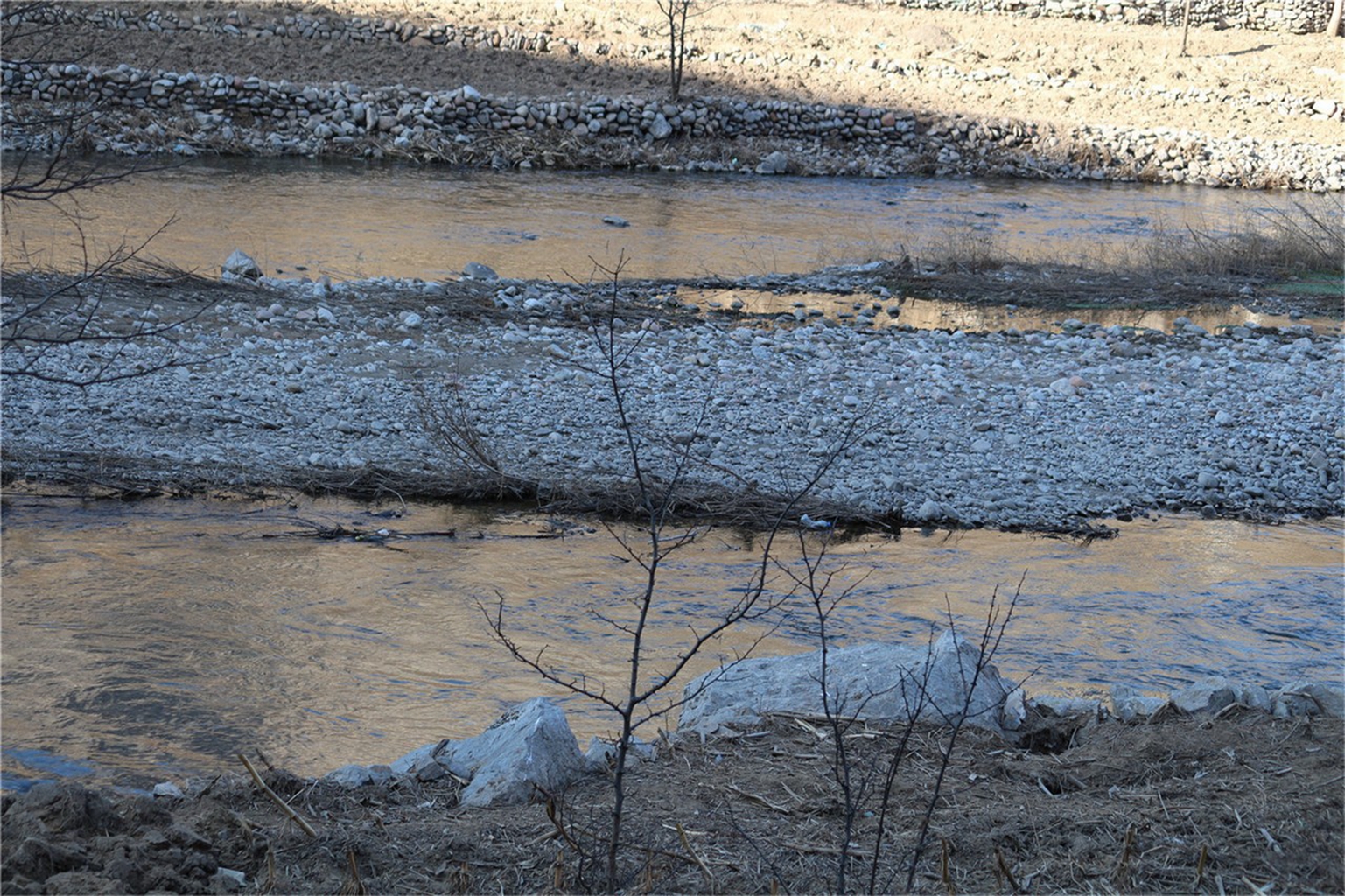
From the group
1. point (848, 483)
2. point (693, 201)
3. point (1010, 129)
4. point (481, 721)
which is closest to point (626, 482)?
point (848, 483)

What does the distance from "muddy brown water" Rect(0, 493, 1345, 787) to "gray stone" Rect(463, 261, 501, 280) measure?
524cm

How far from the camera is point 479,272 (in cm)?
1167

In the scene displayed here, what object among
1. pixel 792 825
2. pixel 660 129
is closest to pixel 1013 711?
pixel 792 825

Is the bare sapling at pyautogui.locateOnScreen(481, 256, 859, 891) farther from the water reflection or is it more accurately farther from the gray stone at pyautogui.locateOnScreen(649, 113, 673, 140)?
the gray stone at pyautogui.locateOnScreen(649, 113, 673, 140)

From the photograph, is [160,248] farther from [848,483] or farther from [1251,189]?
[1251,189]

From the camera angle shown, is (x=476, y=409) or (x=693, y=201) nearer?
(x=476, y=409)

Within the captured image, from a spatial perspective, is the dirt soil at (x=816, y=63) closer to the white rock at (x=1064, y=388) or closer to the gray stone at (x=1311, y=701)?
the white rock at (x=1064, y=388)

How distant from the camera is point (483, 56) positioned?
22891 mm

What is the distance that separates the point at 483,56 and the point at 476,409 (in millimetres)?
16821

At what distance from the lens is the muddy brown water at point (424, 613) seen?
4.55m

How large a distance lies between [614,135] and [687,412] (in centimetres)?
1393

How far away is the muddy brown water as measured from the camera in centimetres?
455

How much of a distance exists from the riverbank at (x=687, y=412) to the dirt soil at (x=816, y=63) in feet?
42.4

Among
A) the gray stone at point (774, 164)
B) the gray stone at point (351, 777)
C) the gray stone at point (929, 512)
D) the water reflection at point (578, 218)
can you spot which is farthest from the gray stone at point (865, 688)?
the gray stone at point (774, 164)
